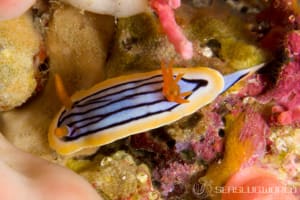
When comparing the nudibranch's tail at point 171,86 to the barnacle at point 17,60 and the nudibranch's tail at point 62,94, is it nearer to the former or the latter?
the nudibranch's tail at point 62,94

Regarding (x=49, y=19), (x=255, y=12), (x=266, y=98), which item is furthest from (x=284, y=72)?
(x=49, y=19)

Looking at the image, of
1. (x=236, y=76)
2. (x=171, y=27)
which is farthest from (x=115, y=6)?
(x=236, y=76)

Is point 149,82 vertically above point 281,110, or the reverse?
point 149,82

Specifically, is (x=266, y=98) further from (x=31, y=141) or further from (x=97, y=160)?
(x=31, y=141)

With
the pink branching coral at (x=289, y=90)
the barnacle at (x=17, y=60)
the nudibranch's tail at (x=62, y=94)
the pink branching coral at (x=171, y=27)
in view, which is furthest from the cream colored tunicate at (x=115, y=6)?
the pink branching coral at (x=289, y=90)

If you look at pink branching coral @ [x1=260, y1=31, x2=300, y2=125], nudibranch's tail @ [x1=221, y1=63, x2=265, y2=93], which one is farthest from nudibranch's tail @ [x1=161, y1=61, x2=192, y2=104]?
pink branching coral @ [x1=260, y1=31, x2=300, y2=125]

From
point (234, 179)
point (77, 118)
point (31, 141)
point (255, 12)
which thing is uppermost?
point (255, 12)
